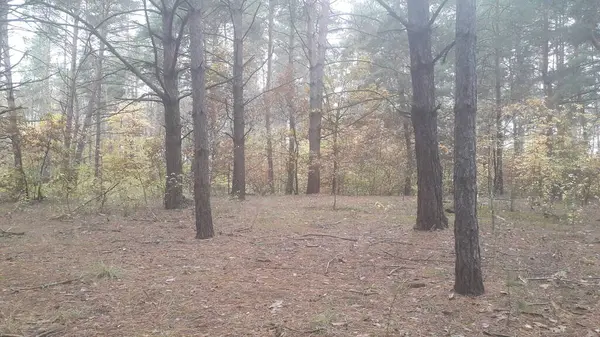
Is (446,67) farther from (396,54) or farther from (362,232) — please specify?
(362,232)

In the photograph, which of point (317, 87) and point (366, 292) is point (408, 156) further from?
point (366, 292)

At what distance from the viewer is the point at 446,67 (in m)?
17.2

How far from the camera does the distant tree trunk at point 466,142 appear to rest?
3947 mm

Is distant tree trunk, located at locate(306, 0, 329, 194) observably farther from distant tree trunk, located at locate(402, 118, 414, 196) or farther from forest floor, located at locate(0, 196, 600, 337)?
forest floor, located at locate(0, 196, 600, 337)

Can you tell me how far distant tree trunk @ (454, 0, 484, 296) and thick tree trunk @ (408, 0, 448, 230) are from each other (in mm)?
3255

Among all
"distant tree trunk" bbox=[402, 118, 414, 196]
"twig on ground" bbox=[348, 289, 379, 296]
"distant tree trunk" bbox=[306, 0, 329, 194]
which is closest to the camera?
"twig on ground" bbox=[348, 289, 379, 296]

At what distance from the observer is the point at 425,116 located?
287 inches

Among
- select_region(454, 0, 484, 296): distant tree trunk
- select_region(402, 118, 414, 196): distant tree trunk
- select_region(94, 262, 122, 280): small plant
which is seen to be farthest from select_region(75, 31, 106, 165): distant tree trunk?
select_region(454, 0, 484, 296): distant tree trunk

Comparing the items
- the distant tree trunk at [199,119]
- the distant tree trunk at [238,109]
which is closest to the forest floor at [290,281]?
the distant tree trunk at [199,119]

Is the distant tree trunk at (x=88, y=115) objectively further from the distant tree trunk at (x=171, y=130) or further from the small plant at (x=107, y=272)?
the small plant at (x=107, y=272)

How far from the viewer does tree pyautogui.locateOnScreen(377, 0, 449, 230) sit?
7.25 m

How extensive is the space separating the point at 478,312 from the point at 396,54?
48.5ft

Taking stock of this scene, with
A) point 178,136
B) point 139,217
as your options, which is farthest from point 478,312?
point 178,136

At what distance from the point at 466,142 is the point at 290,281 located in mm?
2502
